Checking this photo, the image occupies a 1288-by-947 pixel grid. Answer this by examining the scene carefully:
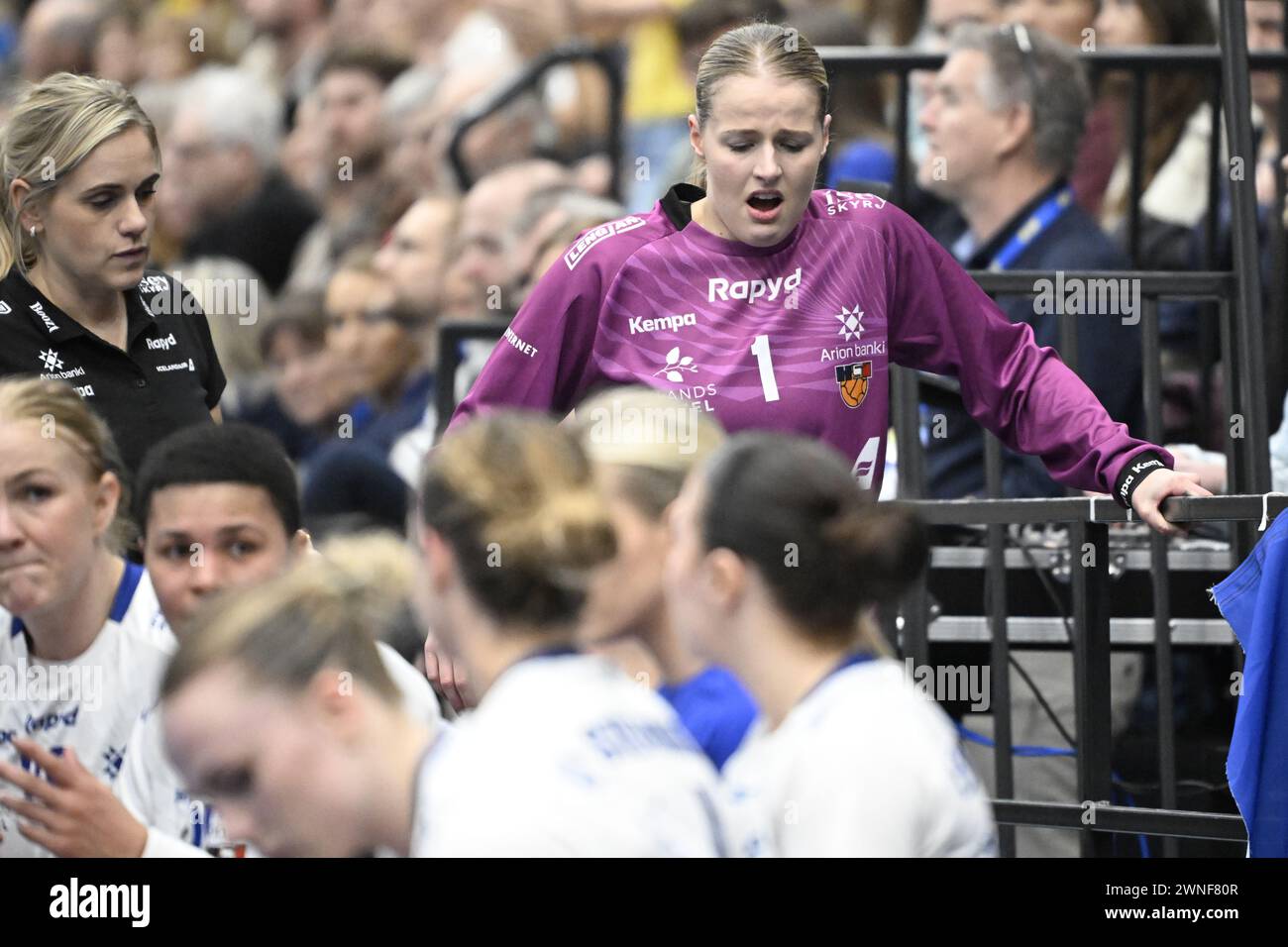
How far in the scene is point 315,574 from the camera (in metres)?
2.72

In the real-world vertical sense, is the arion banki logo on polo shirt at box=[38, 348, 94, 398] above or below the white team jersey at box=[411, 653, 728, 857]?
above

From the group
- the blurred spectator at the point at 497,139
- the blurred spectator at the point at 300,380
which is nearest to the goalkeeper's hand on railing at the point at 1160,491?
the blurred spectator at the point at 300,380

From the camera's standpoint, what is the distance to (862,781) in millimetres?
2600

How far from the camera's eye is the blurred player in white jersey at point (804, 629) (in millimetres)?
2652

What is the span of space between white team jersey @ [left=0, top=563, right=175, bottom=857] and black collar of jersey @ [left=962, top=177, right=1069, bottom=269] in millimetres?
2807

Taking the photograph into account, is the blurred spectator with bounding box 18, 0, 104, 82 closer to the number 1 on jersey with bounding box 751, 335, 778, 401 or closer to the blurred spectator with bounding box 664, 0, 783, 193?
the blurred spectator with bounding box 664, 0, 783, 193

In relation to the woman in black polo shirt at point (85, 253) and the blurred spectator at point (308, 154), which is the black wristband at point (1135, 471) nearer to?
the woman in black polo shirt at point (85, 253)

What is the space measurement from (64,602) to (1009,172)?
3.10m

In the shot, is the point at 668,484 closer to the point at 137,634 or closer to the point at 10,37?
the point at 137,634

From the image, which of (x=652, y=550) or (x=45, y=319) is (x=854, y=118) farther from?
(x=652, y=550)

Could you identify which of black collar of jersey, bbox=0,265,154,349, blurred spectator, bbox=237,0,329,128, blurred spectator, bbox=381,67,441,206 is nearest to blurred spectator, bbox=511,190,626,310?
blurred spectator, bbox=381,67,441,206

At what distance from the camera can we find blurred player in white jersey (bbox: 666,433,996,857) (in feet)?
8.70

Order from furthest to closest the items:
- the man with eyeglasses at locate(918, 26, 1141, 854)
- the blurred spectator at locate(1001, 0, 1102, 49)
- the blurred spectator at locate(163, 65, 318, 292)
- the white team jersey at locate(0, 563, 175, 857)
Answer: the blurred spectator at locate(163, 65, 318, 292), the blurred spectator at locate(1001, 0, 1102, 49), the man with eyeglasses at locate(918, 26, 1141, 854), the white team jersey at locate(0, 563, 175, 857)
